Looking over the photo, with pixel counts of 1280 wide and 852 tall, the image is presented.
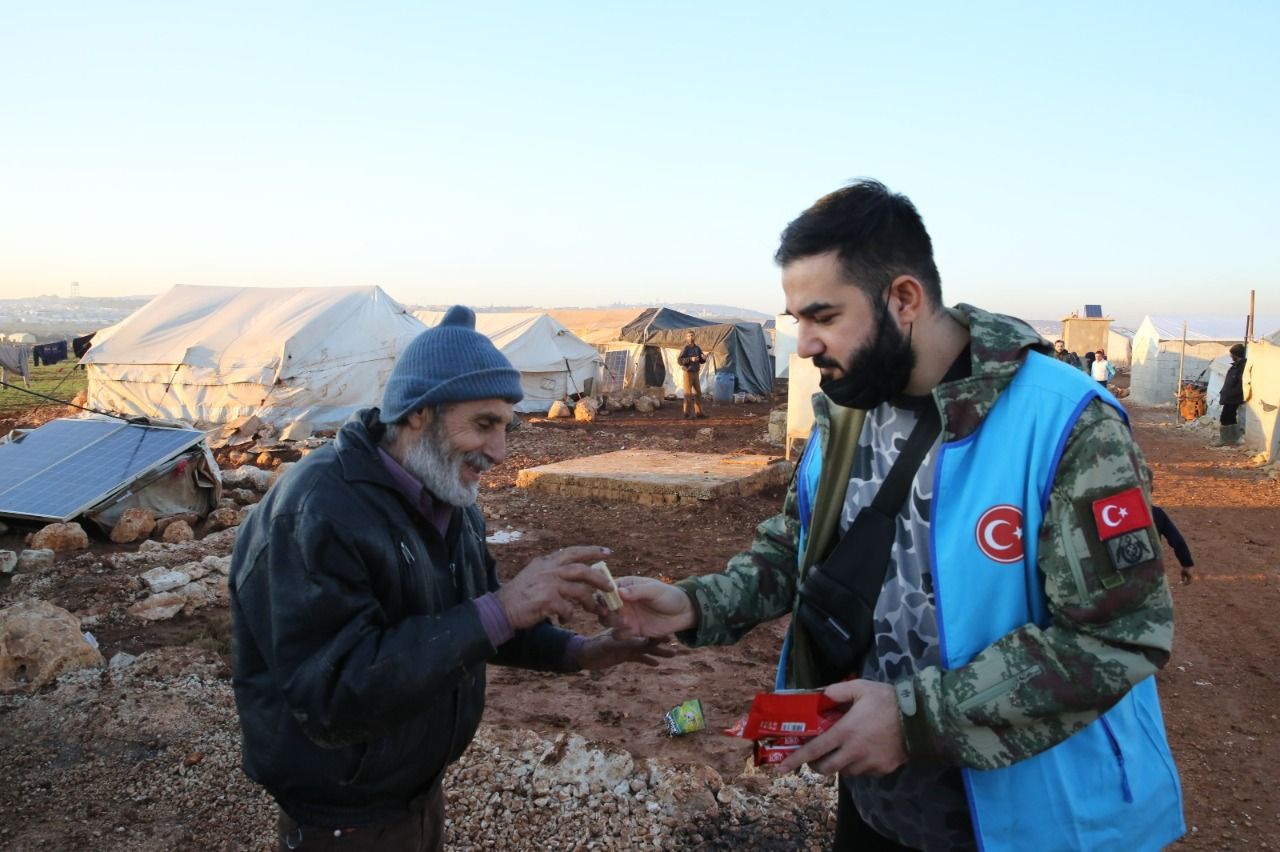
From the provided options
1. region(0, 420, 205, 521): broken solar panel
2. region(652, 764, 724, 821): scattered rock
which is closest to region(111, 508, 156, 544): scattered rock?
region(0, 420, 205, 521): broken solar panel

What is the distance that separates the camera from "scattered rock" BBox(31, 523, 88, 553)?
8.57 m

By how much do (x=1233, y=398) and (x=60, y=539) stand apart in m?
19.8

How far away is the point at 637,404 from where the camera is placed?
2480cm

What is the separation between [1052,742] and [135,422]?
1116 centimetres

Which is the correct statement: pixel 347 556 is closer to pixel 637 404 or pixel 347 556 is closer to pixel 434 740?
pixel 434 740

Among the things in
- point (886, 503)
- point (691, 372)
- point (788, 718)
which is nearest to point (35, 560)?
point (788, 718)

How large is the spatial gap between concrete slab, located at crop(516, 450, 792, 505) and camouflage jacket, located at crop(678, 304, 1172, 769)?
928cm

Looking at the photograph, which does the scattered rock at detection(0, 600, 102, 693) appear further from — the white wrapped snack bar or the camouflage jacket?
the camouflage jacket

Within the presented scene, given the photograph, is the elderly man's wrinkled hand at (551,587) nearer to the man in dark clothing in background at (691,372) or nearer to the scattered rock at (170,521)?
the scattered rock at (170,521)

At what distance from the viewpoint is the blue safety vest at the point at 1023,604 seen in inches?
64.7

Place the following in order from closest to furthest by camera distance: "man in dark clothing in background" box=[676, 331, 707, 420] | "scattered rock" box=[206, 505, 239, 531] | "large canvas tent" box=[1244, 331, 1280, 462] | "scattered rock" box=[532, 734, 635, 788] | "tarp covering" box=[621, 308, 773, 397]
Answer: "scattered rock" box=[532, 734, 635, 788]
"scattered rock" box=[206, 505, 239, 531]
"large canvas tent" box=[1244, 331, 1280, 462]
"man in dark clothing in background" box=[676, 331, 707, 420]
"tarp covering" box=[621, 308, 773, 397]

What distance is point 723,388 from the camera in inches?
1104

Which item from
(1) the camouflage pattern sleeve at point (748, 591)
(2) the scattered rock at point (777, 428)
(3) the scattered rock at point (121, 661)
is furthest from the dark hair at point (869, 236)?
(2) the scattered rock at point (777, 428)

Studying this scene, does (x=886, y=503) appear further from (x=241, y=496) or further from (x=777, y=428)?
(x=777, y=428)
